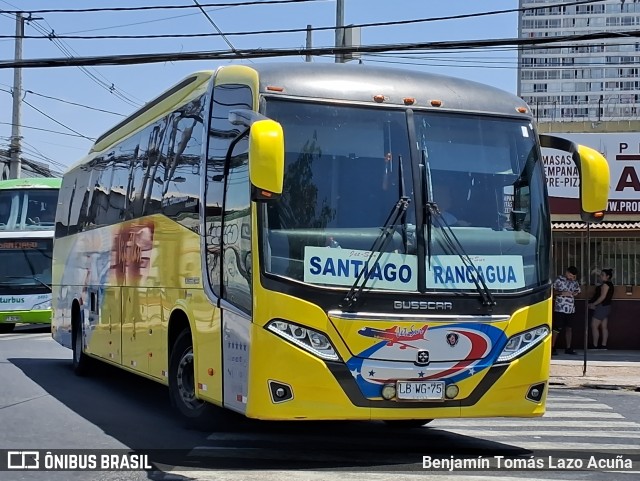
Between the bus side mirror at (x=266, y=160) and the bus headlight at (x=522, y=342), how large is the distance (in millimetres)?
2431

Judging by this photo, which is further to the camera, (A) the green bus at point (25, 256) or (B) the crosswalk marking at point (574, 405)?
(A) the green bus at point (25, 256)

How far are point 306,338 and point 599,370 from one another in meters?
11.0

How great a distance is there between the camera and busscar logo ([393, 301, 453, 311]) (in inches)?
321

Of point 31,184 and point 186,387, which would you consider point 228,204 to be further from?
point 31,184

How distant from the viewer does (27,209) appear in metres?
27.2

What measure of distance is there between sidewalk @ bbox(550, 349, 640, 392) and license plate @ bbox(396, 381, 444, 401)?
8224 millimetres

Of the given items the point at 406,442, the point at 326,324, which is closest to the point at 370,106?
the point at 326,324

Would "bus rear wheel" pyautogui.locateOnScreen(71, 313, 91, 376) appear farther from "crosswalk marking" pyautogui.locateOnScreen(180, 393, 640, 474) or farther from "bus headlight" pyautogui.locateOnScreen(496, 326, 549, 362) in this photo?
"bus headlight" pyautogui.locateOnScreen(496, 326, 549, 362)

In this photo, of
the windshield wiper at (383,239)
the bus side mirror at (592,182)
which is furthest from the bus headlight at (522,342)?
the windshield wiper at (383,239)

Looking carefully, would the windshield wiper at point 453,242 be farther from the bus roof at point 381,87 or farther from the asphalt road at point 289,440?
the asphalt road at point 289,440

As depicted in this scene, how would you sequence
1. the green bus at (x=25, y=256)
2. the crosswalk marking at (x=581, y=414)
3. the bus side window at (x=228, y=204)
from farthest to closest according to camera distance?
the green bus at (x=25, y=256)
the crosswalk marking at (x=581, y=414)
the bus side window at (x=228, y=204)

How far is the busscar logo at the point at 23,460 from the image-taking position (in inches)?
322

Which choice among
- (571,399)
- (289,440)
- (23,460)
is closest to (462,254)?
(289,440)

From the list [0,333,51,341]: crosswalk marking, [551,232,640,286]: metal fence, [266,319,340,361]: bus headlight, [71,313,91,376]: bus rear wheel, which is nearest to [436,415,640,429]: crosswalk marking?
[266,319,340,361]: bus headlight
